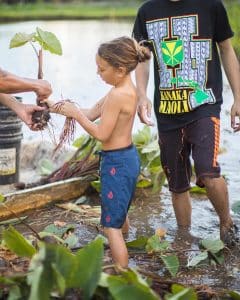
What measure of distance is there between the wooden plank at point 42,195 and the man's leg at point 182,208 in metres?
1.03

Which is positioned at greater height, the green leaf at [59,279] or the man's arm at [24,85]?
the man's arm at [24,85]

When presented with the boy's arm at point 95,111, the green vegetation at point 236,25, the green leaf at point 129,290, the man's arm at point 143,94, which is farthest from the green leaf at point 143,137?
the green vegetation at point 236,25

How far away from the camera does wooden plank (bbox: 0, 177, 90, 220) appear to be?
5.45 meters

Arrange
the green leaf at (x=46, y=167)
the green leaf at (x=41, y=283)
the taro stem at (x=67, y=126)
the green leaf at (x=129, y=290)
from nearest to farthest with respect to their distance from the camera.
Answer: the green leaf at (x=41, y=283) < the green leaf at (x=129, y=290) < the taro stem at (x=67, y=126) < the green leaf at (x=46, y=167)

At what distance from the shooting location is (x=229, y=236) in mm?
4785

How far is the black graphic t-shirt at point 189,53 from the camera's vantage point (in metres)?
4.67

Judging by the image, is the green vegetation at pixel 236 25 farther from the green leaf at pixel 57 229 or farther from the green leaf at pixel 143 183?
the green leaf at pixel 57 229

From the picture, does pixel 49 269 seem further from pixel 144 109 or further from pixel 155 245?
pixel 144 109

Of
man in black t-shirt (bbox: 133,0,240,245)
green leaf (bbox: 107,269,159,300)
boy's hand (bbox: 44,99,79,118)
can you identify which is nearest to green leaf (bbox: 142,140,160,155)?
man in black t-shirt (bbox: 133,0,240,245)

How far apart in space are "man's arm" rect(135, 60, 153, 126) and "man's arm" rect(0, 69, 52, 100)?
0.60 meters

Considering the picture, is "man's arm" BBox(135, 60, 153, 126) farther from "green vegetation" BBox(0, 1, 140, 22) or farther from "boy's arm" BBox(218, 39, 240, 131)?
"green vegetation" BBox(0, 1, 140, 22)

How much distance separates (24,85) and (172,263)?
4.19 feet

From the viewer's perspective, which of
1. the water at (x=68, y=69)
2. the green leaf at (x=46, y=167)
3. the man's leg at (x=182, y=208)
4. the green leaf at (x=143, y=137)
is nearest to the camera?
the man's leg at (x=182, y=208)

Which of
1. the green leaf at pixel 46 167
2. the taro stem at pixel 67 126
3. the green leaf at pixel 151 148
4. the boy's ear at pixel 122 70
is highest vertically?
the boy's ear at pixel 122 70
